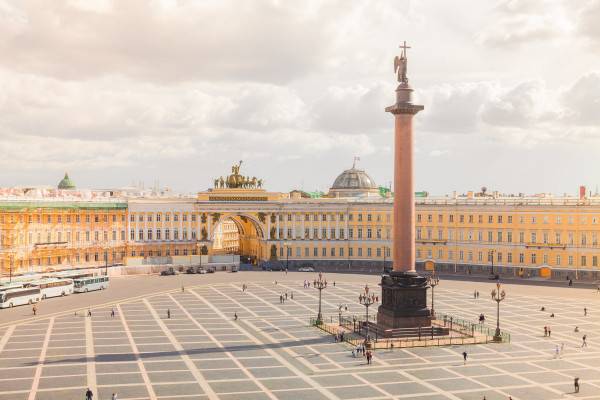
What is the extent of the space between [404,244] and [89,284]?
43617mm

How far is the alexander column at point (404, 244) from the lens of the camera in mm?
52812

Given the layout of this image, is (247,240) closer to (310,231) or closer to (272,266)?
(310,231)

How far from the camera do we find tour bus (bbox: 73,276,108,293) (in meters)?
79.8

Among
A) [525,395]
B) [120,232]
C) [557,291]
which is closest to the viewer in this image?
[525,395]

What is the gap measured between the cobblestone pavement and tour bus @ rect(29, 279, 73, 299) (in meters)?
11.7

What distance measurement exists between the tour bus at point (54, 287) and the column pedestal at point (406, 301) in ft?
134

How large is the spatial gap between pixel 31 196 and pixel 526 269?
228 feet

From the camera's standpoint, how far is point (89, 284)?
81000mm

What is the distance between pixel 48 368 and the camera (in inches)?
1722

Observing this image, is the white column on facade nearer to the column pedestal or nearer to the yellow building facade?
the yellow building facade

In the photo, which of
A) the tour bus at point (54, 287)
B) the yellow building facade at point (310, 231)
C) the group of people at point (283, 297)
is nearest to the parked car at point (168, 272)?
the yellow building facade at point (310, 231)

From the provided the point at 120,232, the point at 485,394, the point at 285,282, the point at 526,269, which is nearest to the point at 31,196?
the point at 120,232

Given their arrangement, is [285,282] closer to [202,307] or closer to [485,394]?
[202,307]

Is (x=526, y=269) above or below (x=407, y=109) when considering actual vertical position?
below
